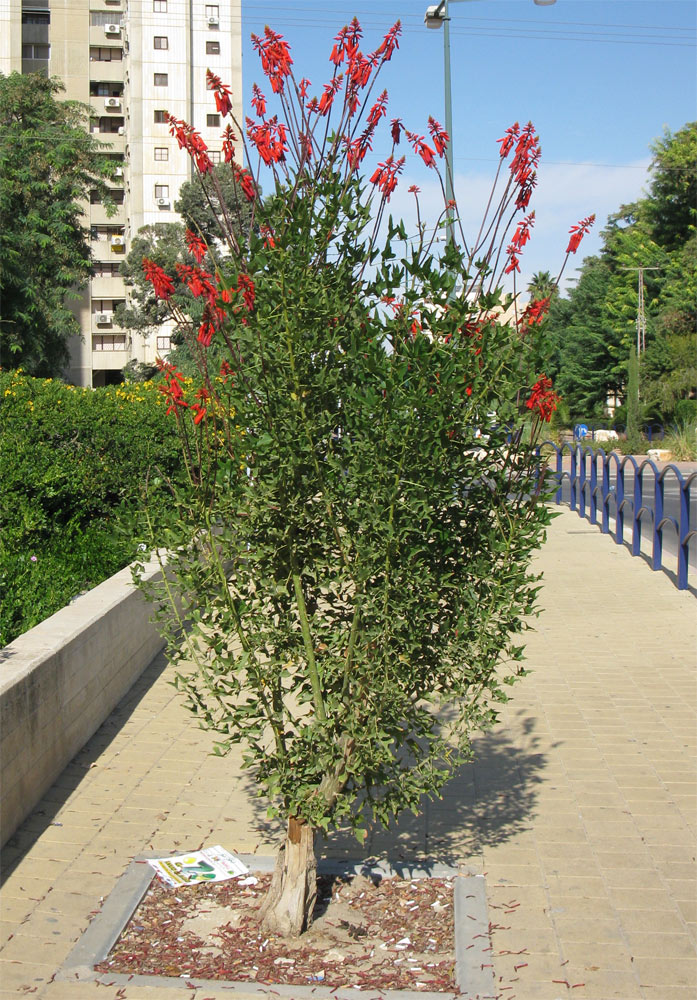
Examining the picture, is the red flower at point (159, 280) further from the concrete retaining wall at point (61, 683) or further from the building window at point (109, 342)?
the building window at point (109, 342)

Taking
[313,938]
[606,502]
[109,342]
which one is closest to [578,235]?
[313,938]

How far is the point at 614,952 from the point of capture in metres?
3.82

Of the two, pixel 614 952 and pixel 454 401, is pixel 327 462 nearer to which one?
pixel 454 401

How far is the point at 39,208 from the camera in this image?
40.3 meters

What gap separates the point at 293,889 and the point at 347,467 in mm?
1581

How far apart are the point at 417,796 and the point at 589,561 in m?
9.68

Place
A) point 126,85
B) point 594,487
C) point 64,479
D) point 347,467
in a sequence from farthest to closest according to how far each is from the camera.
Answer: point 126,85 < point 594,487 < point 64,479 < point 347,467

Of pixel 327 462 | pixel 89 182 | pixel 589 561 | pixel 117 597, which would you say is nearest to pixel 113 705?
pixel 117 597

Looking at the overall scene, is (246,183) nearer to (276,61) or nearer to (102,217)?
(276,61)

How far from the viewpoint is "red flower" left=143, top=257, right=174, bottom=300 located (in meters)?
3.66

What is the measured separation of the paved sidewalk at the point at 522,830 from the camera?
3750mm

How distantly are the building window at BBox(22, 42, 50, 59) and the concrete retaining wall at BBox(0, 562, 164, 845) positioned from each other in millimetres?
64739

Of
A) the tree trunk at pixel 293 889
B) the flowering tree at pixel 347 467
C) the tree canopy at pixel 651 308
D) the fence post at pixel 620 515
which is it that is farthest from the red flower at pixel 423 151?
the tree canopy at pixel 651 308

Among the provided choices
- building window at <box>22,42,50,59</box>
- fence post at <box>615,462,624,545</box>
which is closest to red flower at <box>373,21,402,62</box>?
fence post at <box>615,462,624,545</box>
